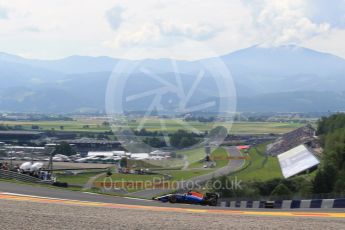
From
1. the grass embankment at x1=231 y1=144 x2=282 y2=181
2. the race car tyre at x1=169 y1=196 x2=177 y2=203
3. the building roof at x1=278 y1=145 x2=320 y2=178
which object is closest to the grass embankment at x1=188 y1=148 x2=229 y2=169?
the grass embankment at x1=231 y1=144 x2=282 y2=181

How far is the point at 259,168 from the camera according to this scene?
70875 millimetres

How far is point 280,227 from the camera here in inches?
380

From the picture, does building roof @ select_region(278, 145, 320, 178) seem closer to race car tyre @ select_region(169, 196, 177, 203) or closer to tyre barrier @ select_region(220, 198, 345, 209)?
tyre barrier @ select_region(220, 198, 345, 209)

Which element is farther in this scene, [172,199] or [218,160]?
[218,160]

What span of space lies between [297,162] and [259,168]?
4769 mm

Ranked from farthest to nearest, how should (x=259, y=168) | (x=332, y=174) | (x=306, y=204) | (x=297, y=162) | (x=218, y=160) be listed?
(x=218, y=160) < (x=259, y=168) < (x=297, y=162) < (x=332, y=174) < (x=306, y=204)

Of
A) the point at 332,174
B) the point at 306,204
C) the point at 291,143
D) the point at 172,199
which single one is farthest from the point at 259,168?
the point at 172,199

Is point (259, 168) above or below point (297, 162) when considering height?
below

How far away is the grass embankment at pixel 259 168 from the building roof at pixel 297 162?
98cm

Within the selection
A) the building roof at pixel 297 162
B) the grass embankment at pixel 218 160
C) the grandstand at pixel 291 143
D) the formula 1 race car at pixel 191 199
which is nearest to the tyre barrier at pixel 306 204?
the formula 1 race car at pixel 191 199

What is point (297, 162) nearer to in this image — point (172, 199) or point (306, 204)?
point (306, 204)

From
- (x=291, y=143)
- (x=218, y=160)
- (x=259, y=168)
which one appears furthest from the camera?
(x=291, y=143)

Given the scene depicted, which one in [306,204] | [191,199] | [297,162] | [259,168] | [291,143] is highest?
[291,143]

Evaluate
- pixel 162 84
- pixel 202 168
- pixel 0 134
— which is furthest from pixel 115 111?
pixel 0 134
